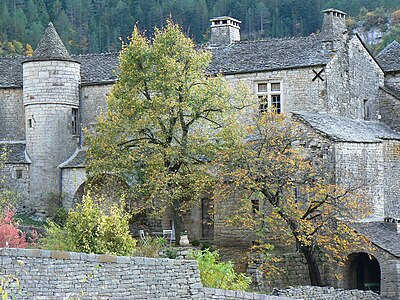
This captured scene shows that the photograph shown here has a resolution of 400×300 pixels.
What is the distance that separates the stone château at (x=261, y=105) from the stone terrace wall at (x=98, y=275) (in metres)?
12.2

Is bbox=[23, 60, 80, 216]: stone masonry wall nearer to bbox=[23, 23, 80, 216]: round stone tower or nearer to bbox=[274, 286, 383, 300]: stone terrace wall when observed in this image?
bbox=[23, 23, 80, 216]: round stone tower

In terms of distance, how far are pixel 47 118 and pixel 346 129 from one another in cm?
1313

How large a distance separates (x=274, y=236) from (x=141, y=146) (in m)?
5.70

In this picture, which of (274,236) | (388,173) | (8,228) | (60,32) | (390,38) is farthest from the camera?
(60,32)

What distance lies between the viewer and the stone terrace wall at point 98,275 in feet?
69.1

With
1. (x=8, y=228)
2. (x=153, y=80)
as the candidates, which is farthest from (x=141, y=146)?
(x=8, y=228)

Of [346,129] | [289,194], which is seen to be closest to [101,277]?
[289,194]

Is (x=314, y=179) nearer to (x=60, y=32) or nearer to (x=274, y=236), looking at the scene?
(x=274, y=236)

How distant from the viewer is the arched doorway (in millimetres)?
34469

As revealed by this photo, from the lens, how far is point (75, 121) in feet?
139

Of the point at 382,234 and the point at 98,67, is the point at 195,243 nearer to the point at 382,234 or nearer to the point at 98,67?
the point at 382,234

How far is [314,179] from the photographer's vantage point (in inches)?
1294

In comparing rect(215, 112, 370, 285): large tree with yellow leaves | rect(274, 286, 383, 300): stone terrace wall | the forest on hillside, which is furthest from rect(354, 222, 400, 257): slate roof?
the forest on hillside

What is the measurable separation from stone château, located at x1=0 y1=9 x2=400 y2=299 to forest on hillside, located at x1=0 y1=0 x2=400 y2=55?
155 ft
